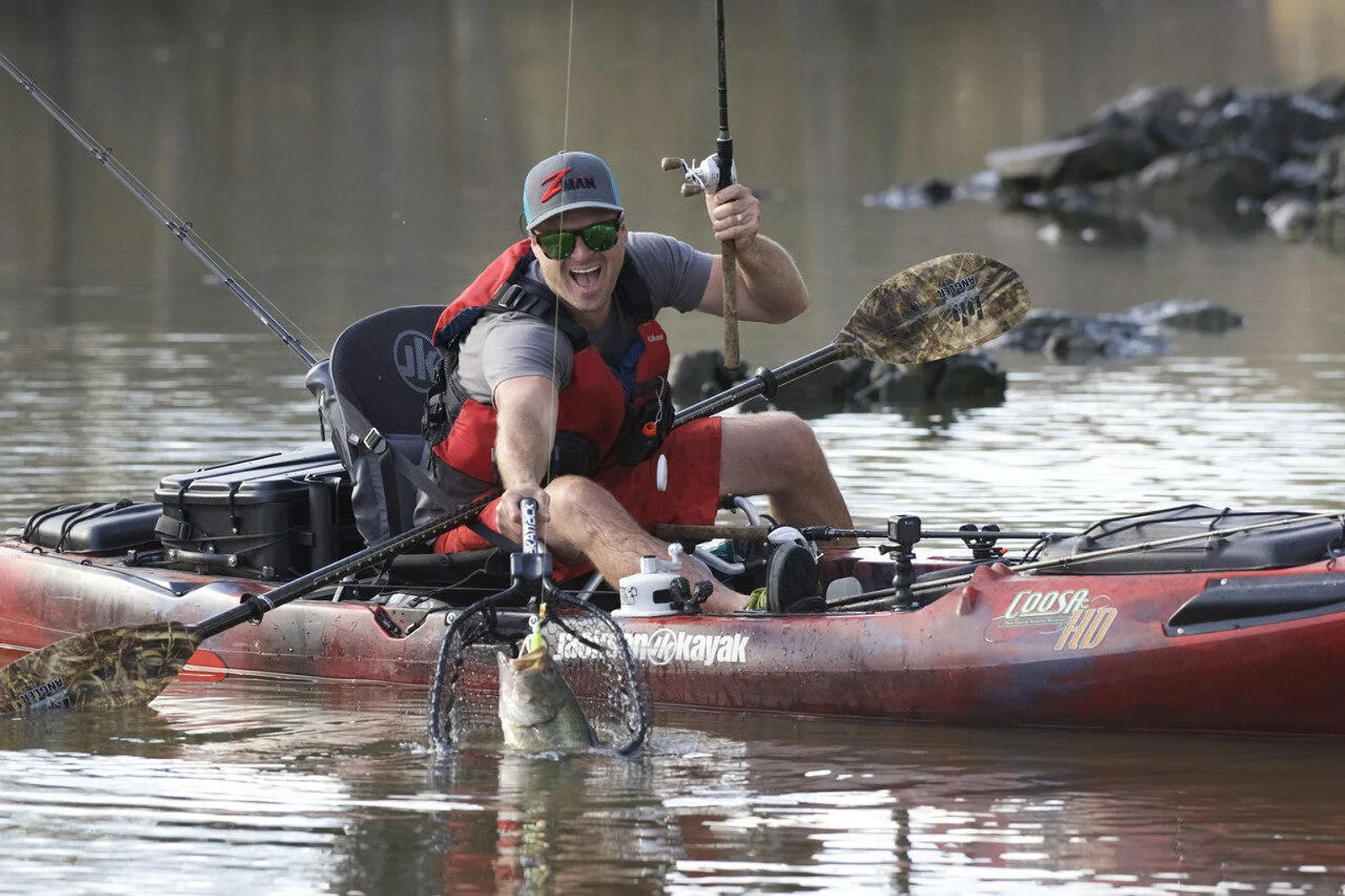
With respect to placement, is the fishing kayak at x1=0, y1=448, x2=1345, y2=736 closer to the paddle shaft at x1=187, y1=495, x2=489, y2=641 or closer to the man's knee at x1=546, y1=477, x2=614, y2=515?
the paddle shaft at x1=187, y1=495, x2=489, y2=641

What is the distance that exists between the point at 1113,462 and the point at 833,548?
408 cm

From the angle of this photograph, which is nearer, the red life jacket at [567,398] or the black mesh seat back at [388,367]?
the red life jacket at [567,398]

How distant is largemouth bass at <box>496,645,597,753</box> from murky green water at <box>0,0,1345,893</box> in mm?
100

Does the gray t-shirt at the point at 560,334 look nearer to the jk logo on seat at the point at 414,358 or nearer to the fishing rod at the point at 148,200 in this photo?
the jk logo on seat at the point at 414,358

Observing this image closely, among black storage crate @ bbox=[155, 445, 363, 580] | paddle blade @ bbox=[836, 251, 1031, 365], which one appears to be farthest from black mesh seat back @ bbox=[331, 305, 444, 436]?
paddle blade @ bbox=[836, 251, 1031, 365]

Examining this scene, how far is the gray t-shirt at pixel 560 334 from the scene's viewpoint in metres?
7.50

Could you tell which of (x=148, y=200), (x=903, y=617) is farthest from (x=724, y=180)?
(x=148, y=200)

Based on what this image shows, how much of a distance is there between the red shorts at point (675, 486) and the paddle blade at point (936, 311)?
0.56m

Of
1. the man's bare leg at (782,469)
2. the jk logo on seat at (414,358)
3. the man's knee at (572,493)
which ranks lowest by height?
the man's knee at (572,493)

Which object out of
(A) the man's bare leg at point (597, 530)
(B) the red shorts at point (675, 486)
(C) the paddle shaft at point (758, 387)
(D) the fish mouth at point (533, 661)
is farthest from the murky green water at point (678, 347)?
(C) the paddle shaft at point (758, 387)

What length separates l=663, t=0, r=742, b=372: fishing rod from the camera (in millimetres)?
7430

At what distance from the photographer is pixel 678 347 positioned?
16875mm

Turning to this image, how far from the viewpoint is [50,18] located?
69.6 m

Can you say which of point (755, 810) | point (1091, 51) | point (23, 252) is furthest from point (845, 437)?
point (1091, 51)
